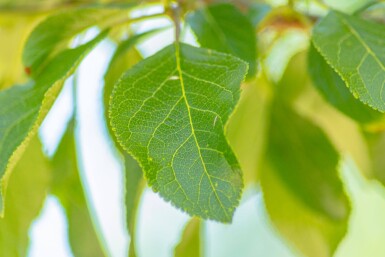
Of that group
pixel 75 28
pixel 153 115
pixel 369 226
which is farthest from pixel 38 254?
pixel 369 226

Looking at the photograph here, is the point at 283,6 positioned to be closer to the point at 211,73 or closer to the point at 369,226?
the point at 211,73

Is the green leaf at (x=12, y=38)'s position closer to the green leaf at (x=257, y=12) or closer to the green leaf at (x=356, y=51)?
the green leaf at (x=257, y=12)

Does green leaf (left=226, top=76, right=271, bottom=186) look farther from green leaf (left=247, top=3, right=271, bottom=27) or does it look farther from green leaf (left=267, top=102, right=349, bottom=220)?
green leaf (left=247, top=3, right=271, bottom=27)

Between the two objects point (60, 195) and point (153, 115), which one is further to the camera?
point (60, 195)

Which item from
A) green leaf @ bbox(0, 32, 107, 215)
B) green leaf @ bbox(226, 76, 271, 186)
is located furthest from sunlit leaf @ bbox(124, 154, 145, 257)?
green leaf @ bbox(226, 76, 271, 186)

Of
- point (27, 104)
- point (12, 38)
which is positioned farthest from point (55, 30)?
point (12, 38)

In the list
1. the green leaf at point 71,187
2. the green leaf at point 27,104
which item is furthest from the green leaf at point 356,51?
the green leaf at point 71,187
